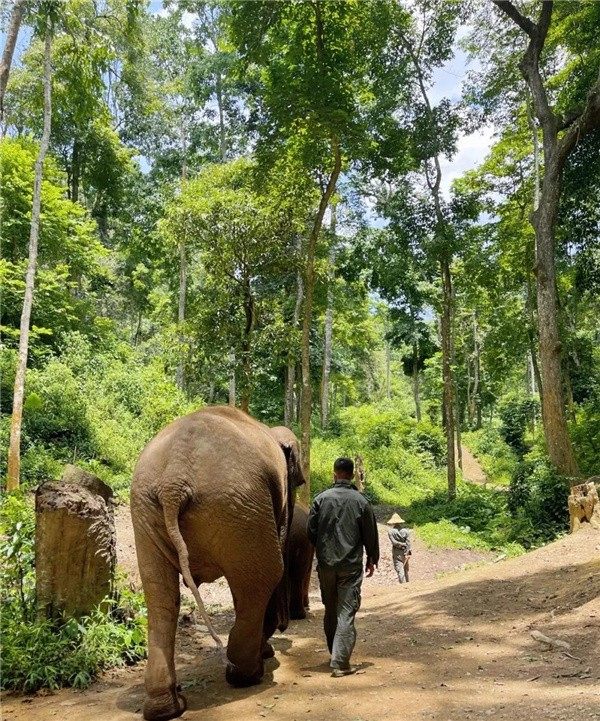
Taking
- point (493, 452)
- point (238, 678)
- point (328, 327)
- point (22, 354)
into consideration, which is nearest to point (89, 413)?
point (22, 354)

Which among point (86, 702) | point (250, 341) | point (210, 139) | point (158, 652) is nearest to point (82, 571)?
point (86, 702)

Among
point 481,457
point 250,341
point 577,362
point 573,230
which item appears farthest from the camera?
point 481,457

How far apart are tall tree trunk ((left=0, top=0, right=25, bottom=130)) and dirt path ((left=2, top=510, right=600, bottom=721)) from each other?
706 cm

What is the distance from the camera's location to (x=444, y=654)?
17.8 feet

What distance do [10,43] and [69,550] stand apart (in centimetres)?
723

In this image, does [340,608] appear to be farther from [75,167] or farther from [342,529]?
[75,167]

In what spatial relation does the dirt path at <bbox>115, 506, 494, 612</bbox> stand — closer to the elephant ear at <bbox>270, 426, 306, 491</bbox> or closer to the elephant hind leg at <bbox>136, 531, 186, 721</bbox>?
the elephant ear at <bbox>270, 426, 306, 491</bbox>

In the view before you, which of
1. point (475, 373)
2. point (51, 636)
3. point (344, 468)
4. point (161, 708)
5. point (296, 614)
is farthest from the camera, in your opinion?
point (475, 373)

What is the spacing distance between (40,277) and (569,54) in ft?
57.9

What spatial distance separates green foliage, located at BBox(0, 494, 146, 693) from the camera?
4.74 metres

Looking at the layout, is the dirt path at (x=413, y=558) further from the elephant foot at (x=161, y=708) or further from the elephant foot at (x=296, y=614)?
the elephant foot at (x=161, y=708)

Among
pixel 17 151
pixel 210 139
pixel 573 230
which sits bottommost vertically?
pixel 573 230

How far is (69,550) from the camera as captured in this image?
17.1 feet

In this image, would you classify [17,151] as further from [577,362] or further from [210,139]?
[577,362]
